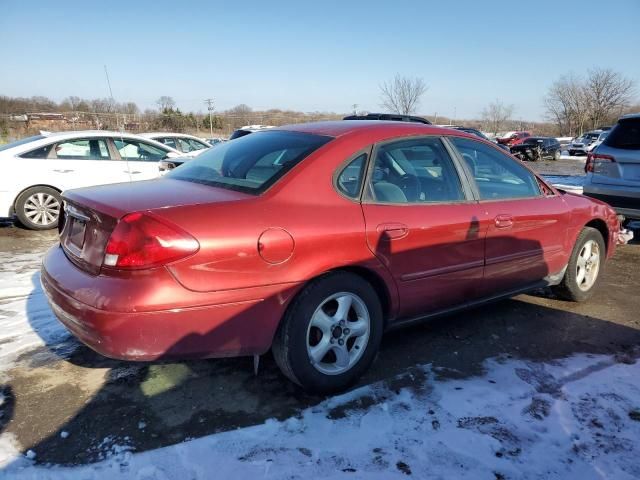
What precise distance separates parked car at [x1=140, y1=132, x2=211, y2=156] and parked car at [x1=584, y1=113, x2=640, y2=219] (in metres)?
8.68

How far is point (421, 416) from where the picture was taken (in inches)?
102

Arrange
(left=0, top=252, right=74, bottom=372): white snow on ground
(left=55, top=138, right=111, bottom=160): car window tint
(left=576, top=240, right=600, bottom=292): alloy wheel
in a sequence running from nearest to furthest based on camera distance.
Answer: (left=0, top=252, right=74, bottom=372): white snow on ground, (left=576, top=240, right=600, bottom=292): alloy wheel, (left=55, top=138, right=111, bottom=160): car window tint

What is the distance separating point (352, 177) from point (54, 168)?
20.8 feet

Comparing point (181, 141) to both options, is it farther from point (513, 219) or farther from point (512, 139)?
point (512, 139)

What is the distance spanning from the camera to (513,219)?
3.62m

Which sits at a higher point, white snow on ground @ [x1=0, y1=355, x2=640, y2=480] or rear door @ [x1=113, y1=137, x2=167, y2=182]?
rear door @ [x1=113, y1=137, x2=167, y2=182]

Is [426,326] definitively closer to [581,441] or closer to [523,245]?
[523,245]

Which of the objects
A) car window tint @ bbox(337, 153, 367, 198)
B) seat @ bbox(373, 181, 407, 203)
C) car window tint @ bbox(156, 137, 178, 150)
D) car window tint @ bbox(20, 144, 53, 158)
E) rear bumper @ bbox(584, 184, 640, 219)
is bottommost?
rear bumper @ bbox(584, 184, 640, 219)

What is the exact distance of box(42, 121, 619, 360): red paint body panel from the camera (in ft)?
7.51

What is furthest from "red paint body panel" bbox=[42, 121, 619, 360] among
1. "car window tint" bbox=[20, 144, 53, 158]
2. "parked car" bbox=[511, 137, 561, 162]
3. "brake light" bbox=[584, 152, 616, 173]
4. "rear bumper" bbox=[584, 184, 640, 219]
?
"parked car" bbox=[511, 137, 561, 162]

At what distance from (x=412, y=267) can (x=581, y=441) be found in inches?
49.8

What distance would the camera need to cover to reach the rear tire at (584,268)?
4.37m

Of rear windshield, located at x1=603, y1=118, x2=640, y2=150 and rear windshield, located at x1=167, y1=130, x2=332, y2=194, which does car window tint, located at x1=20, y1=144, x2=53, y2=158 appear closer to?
rear windshield, located at x1=167, y1=130, x2=332, y2=194

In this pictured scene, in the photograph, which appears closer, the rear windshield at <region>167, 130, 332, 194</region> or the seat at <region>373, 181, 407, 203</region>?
the rear windshield at <region>167, 130, 332, 194</region>
